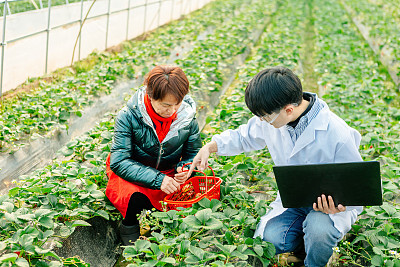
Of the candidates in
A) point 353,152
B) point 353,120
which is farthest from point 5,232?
point 353,120

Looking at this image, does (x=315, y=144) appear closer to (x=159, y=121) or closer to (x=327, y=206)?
(x=327, y=206)

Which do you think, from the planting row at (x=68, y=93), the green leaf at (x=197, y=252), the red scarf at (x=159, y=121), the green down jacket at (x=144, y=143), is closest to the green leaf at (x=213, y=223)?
the green leaf at (x=197, y=252)

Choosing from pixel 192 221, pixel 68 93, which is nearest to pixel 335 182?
pixel 192 221

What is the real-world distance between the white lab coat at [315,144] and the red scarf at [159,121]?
0.36 meters

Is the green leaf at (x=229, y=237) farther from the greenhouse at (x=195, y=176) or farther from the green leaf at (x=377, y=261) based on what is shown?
the green leaf at (x=377, y=261)

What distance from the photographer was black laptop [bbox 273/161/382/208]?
2072 millimetres

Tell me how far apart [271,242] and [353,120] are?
95.1 inches

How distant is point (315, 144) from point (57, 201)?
5.32 feet

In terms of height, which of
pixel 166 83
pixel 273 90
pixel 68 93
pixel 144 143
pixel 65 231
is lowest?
pixel 68 93

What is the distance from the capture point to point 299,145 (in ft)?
7.69

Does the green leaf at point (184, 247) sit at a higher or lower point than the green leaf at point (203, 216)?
lower

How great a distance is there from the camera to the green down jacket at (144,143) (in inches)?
105

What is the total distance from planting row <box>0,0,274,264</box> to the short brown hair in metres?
0.76

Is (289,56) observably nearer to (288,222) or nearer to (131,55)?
(131,55)
